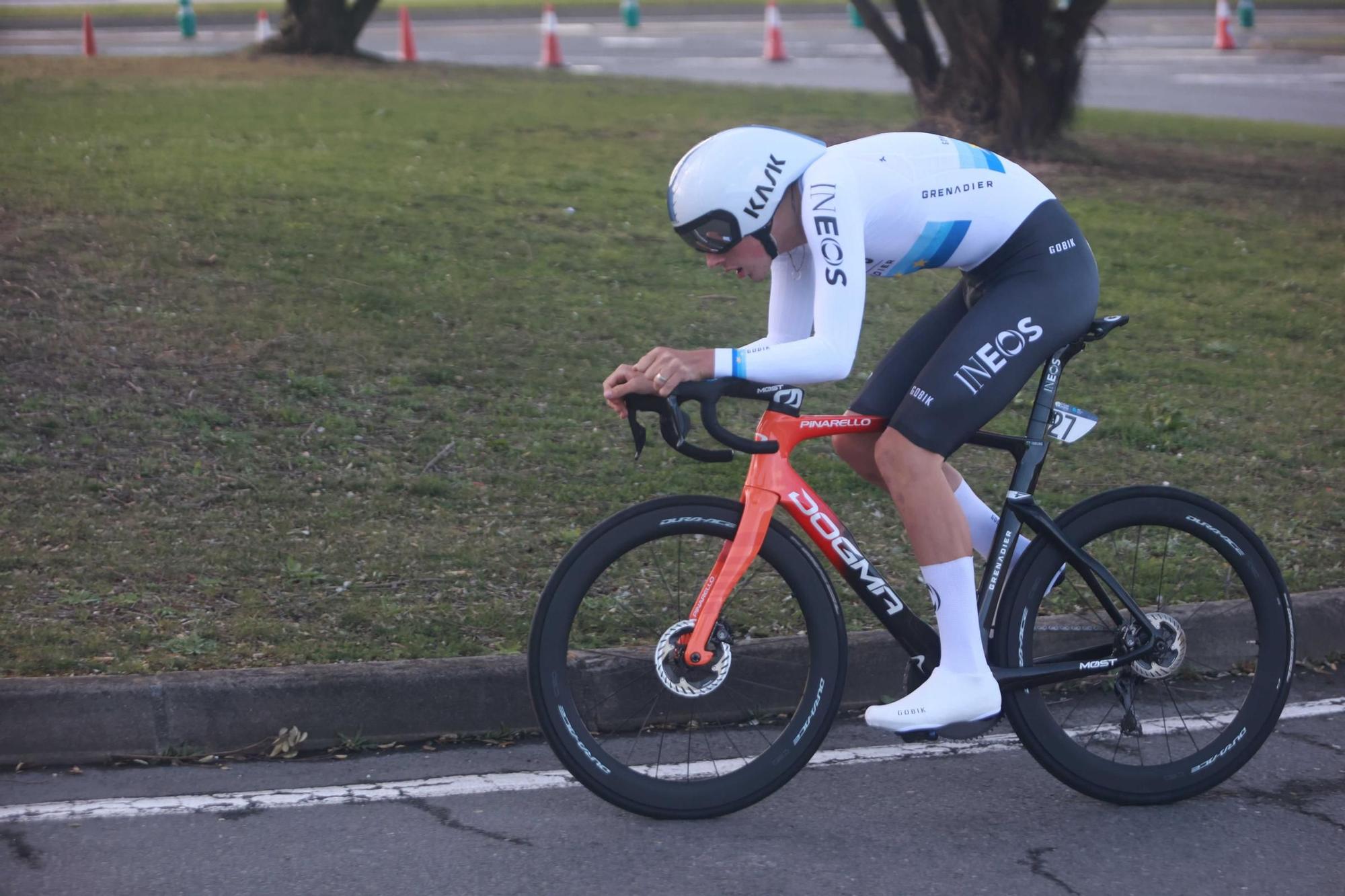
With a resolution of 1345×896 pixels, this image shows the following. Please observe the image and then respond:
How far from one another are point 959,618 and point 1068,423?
653 millimetres

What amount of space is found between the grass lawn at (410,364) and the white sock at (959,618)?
1296 millimetres

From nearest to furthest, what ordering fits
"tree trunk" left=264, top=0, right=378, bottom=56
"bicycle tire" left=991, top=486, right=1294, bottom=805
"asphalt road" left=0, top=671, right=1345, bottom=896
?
"asphalt road" left=0, top=671, right=1345, bottom=896 < "bicycle tire" left=991, top=486, right=1294, bottom=805 < "tree trunk" left=264, top=0, right=378, bottom=56

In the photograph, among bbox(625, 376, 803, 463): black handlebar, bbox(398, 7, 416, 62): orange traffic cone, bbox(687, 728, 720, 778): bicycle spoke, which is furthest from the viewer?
bbox(398, 7, 416, 62): orange traffic cone

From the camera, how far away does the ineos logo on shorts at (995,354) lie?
3955mm

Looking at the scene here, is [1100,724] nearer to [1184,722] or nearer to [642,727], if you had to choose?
[1184,722]

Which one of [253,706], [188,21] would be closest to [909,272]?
[253,706]

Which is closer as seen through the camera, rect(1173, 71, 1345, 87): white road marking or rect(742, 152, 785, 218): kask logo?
rect(742, 152, 785, 218): kask logo

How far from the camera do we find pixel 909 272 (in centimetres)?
404

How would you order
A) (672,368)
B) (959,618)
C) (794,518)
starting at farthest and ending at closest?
(794,518), (959,618), (672,368)

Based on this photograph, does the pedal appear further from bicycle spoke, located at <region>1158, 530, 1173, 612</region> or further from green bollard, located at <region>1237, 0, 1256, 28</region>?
green bollard, located at <region>1237, 0, 1256, 28</region>

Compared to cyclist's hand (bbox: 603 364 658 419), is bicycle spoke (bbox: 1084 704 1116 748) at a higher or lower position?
lower

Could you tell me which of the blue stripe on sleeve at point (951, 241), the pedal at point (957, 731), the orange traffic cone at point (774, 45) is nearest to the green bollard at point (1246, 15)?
the orange traffic cone at point (774, 45)

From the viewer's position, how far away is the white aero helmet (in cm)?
374

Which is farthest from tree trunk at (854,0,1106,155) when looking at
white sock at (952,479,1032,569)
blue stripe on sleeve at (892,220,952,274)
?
blue stripe on sleeve at (892,220,952,274)
